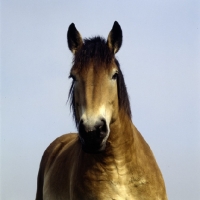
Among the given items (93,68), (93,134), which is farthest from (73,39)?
(93,134)

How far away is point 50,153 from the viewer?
29.2 ft

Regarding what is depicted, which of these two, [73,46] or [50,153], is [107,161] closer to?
[73,46]

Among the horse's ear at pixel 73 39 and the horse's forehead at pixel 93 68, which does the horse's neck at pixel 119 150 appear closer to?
the horse's forehead at pixel 93 68

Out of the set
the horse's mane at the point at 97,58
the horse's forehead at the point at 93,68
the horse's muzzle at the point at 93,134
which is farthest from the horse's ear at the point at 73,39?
the horse's muzzle at the point at 93,134

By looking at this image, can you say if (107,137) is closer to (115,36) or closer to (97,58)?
(97,58)

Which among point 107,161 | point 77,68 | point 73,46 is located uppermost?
point 73,46

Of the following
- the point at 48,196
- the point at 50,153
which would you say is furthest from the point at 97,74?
the point at 50,153

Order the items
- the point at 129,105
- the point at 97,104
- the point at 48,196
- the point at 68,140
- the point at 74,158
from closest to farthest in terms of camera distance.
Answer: the point at 97,104
the point at 129,105
the point at 74,158
the point at 48,196
the point at 68,140

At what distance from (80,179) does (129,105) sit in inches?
45.7

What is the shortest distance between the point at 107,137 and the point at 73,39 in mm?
1599

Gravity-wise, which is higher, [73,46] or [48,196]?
[73,46]

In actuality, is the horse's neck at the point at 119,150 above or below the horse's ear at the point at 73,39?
below

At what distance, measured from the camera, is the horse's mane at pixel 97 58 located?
5.48 m

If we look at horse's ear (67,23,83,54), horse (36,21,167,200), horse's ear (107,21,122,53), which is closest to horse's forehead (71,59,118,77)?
horse (36,21,167,200)
